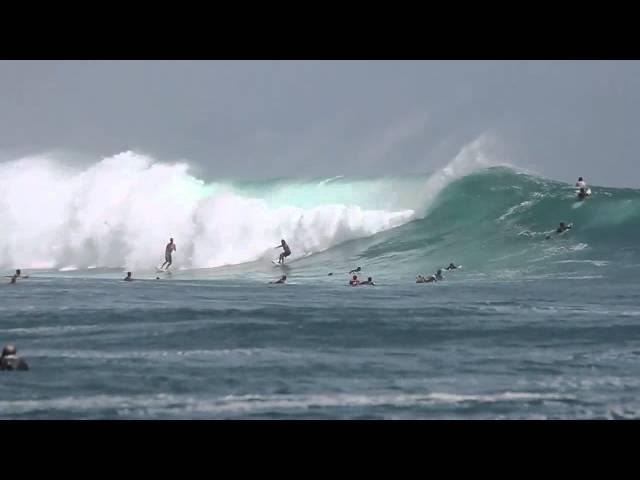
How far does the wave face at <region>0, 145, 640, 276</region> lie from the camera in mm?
23062

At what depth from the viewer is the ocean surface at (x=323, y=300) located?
32.0 feet

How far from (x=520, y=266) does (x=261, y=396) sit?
12.4m

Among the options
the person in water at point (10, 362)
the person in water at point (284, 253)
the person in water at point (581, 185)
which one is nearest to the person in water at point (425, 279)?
the person in water at point (284, 253)

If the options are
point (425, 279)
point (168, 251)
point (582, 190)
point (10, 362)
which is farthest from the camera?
point (168, 251)

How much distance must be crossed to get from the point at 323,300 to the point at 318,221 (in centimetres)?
1138

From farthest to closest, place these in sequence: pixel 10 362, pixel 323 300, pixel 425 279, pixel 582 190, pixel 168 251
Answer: pixel 168 251
pixel 582 190
pixel 425 279
pixel 323 300
pixel 10 362

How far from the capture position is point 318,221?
28.3 meters

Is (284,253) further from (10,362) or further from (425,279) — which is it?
(10,362)

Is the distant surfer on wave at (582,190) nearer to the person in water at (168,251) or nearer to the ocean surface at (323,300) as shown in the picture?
the ocean surface at (323,300)

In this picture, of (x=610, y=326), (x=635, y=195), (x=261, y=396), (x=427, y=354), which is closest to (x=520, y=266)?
(x=635, y=195)

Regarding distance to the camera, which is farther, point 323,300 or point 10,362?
point 323,300

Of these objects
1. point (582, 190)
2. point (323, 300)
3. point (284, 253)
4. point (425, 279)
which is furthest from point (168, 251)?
point (582, 190)

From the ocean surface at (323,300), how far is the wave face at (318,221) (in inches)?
2.7
